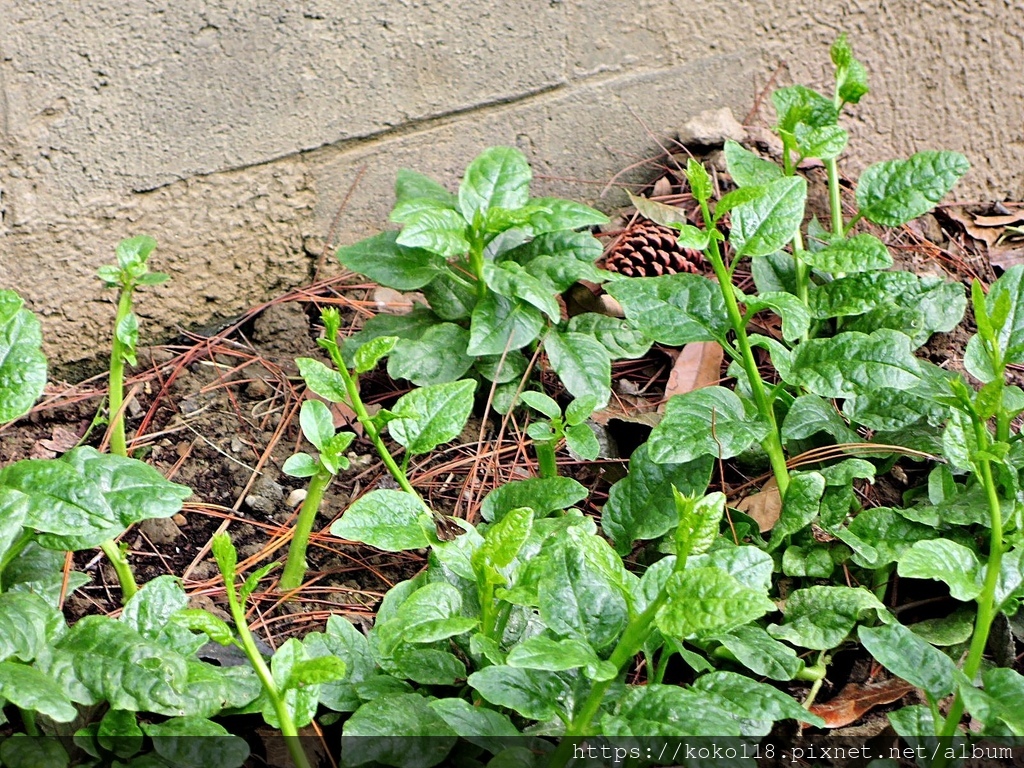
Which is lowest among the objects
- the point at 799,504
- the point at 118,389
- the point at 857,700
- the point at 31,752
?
the point at 857,700

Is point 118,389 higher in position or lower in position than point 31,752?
higher

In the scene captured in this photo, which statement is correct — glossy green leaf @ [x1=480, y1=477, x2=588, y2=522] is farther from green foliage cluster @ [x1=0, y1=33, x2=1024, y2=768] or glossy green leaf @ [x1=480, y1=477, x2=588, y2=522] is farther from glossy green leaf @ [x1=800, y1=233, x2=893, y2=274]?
glossy green leaf @ [x1=800, y1=233, x2=893, y2=274]

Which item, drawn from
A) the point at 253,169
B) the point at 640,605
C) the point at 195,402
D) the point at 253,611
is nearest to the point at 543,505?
the point at 640,605

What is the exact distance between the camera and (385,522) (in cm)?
169

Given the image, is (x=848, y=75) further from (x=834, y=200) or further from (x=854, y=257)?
(x=854, y=257)

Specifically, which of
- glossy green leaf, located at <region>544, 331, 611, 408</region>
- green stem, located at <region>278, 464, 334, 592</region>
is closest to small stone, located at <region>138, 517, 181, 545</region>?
green stem, located at <region>278, 464, 334, 592</region>

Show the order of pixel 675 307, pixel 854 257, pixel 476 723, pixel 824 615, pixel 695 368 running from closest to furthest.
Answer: pixel 476 723 → pixel 824 615 → pixel 675 307 → pixel 854 257 → pixel 695 368

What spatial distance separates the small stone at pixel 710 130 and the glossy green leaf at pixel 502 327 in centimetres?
83

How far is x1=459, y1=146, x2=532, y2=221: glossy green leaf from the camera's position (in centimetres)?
213

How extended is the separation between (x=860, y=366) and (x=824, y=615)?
42 centimetres

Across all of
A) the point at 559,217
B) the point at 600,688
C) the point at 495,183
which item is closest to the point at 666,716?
the point at 600,688

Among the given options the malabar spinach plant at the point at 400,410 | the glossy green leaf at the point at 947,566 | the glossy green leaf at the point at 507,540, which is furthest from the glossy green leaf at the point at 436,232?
the glossy green leaf at the point at 947,566

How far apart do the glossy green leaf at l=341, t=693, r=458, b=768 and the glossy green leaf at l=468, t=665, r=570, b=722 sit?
0.10m

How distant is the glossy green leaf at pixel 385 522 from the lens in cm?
165
